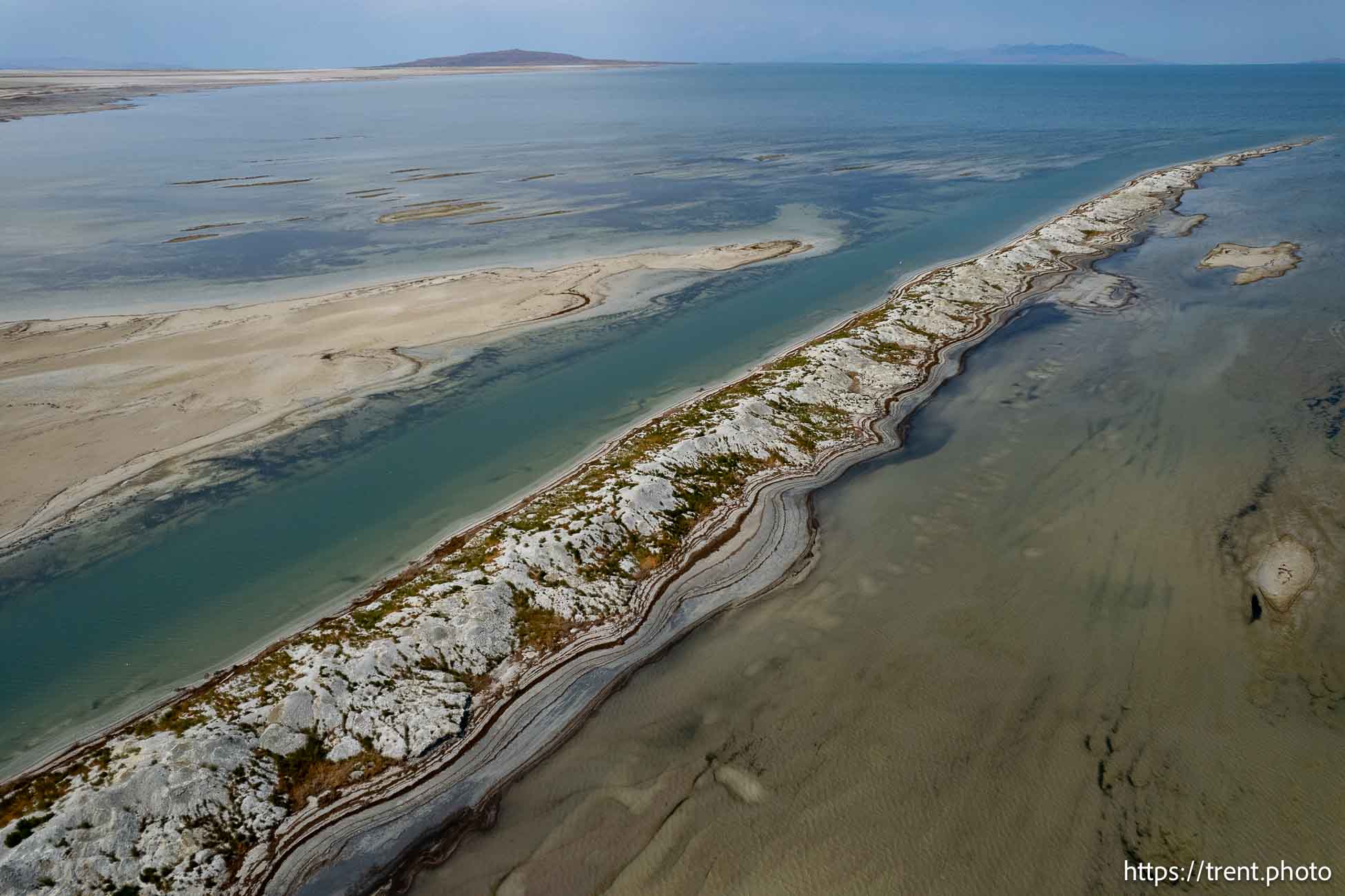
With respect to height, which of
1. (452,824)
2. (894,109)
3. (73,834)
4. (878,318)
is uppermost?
(894,109)

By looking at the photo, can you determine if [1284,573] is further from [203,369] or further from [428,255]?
[428,255]

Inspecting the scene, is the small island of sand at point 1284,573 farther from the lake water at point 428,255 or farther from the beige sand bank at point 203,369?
the beige sand bank at point 203,369

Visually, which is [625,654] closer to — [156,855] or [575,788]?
[575,788]

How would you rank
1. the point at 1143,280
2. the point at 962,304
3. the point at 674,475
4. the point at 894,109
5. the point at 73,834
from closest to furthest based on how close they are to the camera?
1. the point at 73,834
2. the point at 674,475
3. the point at 962,304
4. the point at 1143,280
5. the point at 894,109

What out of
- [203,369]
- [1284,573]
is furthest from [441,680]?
[203,369]

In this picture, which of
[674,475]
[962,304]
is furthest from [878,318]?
[674,475]

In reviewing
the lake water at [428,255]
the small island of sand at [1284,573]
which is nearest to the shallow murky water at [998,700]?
the small island of sand at [1284,573]
